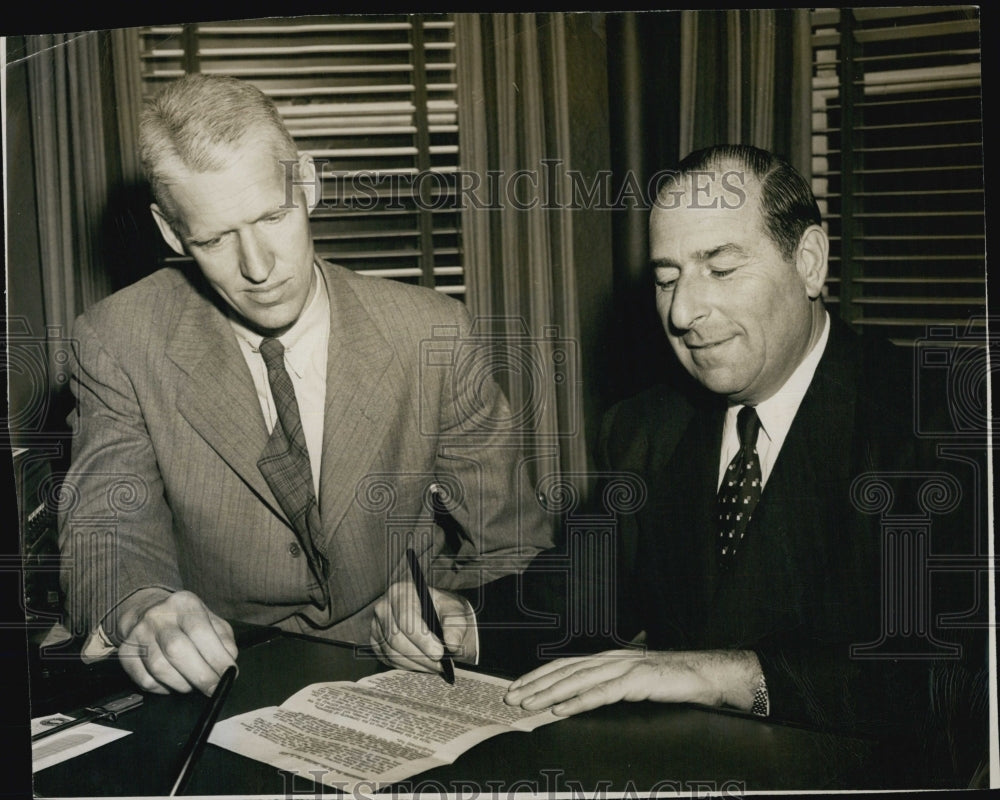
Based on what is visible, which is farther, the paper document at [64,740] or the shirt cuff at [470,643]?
the shirt cuff at [470,643]

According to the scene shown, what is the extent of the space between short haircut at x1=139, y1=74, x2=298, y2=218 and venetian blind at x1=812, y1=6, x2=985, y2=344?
3.31 feet

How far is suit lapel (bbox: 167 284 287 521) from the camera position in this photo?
6.38 feet

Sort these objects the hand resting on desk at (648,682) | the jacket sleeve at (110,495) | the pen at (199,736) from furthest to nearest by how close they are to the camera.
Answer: the jacket sleeve at (110,495)
the hand resting on desk at (648,682)
the pen at (199,736)

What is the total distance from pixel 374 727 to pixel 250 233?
92 centimetres

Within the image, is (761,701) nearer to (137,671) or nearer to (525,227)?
(525,227)

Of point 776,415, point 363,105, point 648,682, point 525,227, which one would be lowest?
point 648,682

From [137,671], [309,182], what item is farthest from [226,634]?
[309,182]

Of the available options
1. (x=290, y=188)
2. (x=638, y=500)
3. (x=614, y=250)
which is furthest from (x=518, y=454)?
(x=290, y=188)

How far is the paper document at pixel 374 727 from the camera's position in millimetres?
1786

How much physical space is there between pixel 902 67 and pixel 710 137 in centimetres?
39

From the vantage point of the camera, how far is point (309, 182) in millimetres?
1909

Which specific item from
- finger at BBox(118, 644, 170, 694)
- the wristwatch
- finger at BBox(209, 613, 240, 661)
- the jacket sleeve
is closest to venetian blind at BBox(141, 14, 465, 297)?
the jacket sleeve

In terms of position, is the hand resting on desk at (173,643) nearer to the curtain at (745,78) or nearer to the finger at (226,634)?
the finger at (226,634)

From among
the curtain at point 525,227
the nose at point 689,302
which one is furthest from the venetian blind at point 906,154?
the curtain at point 525,227
